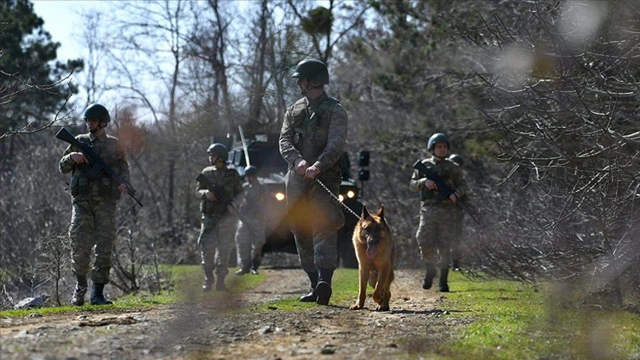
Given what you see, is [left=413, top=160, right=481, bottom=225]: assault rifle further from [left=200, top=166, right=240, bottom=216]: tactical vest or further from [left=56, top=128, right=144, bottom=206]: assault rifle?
[left=56, top=128, right=144, bottom=206]: assault rifle

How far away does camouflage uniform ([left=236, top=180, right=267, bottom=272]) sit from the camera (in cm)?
2231

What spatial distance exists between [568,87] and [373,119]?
92.1 feet

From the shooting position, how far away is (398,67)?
33.4 meters

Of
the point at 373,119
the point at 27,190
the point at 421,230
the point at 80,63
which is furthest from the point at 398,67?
the point at 421,230

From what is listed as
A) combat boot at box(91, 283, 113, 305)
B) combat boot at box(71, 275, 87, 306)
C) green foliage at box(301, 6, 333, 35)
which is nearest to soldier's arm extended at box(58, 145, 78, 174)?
combat boot at box(71, 275, 87, 306)

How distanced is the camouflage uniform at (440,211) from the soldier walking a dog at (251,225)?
630 centimetres

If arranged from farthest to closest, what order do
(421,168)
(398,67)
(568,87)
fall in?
(398,67) → (421,168) → (568,87)

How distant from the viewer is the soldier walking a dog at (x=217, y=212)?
1720cm

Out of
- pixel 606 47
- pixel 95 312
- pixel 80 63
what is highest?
pixel 80 63

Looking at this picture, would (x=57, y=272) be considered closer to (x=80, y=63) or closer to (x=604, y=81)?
(x=604, y=81)

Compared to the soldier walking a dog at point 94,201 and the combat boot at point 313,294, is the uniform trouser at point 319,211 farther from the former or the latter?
the soldier walking a dog at point 94,201

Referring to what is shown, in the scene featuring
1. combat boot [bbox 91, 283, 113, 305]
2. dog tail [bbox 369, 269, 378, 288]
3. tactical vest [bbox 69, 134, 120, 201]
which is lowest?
combat boot [bbox 91, 283, 113, 305]

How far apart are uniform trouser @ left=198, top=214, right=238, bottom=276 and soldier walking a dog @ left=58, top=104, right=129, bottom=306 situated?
13.4 ft

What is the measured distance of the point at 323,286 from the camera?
12.0m
